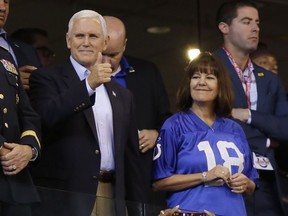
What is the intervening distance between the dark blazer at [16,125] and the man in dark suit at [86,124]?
0.63 ft

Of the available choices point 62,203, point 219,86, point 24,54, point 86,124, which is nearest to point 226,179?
point 219,86

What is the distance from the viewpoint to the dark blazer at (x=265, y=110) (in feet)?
20.9

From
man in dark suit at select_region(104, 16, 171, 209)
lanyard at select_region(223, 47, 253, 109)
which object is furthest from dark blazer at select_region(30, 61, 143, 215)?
lanyard at select_region(223, 47, 253, 109)

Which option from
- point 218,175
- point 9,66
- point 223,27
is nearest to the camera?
point 9,66

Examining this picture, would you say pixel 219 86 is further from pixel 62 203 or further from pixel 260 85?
pixel 62 203

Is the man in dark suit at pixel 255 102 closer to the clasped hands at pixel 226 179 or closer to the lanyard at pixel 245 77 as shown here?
the lanyard at pixel 245 77

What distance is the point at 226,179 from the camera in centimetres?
550

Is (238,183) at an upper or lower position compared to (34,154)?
lower

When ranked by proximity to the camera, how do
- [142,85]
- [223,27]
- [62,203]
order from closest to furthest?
[62,203] < [142,85] < [223,27]

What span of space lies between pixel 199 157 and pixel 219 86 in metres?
0.49

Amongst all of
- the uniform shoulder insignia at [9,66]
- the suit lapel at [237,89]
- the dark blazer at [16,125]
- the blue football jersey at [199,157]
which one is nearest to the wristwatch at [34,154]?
the dark blazer at [16,125]

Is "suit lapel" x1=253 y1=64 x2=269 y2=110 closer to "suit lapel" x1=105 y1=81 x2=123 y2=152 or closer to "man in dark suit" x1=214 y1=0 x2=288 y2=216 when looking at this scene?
"man in dark suit" x1=214 y1=0 x2=288 y2=216

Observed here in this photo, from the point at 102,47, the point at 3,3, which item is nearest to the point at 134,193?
the point at 102,47

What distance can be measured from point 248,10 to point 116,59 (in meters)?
1.01
